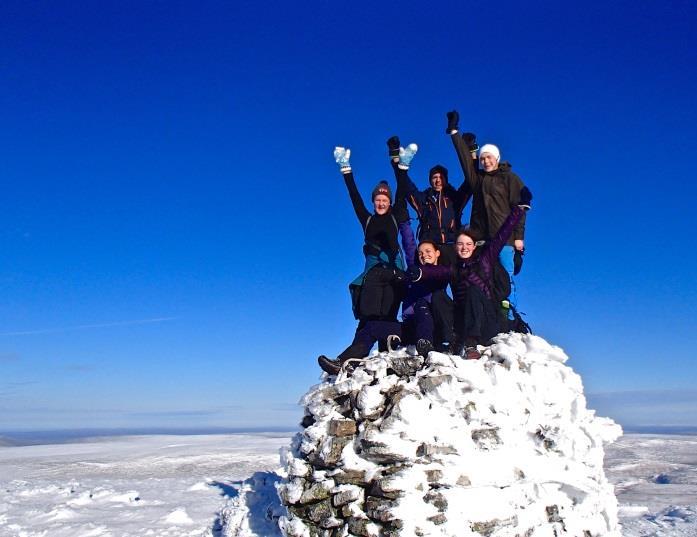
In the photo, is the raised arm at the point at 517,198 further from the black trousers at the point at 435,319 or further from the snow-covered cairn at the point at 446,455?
the snow-covered cairn at the point at 446,455

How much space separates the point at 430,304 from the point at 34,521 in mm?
6754

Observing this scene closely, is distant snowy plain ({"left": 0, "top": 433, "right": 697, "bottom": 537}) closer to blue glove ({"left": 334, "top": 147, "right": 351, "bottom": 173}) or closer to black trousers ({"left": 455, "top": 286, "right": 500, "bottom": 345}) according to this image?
black trousers ({"left": 455, "top": 286, "right": 500, "bottom": 345})

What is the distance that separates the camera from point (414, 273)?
22.3ft

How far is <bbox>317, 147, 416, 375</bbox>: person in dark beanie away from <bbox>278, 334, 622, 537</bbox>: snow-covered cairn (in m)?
0.44

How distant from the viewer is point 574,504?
19.5 ft

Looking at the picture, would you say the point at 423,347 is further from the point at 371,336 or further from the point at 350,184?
the point at 350,184

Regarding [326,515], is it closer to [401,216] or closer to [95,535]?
[401,216]

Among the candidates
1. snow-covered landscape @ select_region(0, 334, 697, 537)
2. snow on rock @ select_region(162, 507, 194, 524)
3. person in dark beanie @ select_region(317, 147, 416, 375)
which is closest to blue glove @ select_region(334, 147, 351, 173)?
person in dark beanie @ select_region(317, 147, 416, 375)

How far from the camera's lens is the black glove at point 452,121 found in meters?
8.28

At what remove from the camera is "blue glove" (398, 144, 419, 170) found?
823cm

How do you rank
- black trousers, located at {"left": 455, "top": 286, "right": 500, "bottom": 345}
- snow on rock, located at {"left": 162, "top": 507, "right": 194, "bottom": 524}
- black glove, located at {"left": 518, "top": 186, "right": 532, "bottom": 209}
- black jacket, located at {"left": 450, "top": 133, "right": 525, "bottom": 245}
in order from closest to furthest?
black trousers, located at {"left": 455, "top": 286, "right": 500, "bottom": 345}
black glove, located at {"left": 518, "top": 186, "right": 532, "bottom": 209}
black jacket, located at {"left": 450, "top": 133, "right": 525, "bottom": 245}
snow on rock, located at {"left": 162, "top": 507, "right": 194, "bottom": 524}

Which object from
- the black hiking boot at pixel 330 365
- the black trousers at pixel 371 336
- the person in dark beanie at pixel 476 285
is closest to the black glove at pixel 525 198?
the person in dark beanie at pixel 476 285

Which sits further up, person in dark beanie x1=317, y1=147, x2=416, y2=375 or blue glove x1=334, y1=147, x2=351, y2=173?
blue glove x1=334, y1=147, x2=351, y2=173

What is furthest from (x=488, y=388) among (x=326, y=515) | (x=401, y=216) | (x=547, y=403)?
(x=401, y=216)
